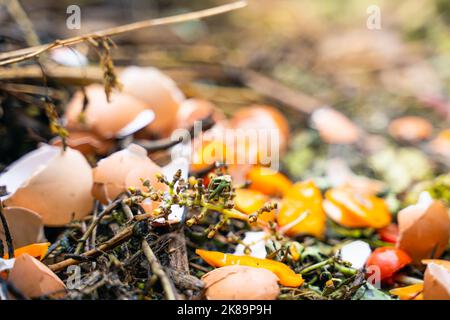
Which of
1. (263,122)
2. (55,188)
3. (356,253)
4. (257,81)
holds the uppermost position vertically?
(257,81)

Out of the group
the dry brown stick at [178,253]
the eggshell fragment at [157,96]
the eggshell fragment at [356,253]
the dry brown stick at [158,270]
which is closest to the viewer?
the dry brown stick at [158,270]

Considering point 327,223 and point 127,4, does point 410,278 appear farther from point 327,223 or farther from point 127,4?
point 127,4

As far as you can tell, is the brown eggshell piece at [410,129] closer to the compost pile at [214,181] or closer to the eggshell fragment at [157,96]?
the compost pile at [214,181]

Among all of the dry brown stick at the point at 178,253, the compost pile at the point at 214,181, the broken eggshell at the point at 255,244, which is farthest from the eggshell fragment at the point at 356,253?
the dry brown stick at the point at 178,253

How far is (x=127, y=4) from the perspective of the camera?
2.09m

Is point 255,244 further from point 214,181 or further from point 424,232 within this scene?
point 424,232

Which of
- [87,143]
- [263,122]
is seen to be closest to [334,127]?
[263,122]

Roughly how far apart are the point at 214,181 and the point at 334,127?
28.0 inches

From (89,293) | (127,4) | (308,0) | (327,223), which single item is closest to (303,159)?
(327,223)

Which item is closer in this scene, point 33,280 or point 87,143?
point 33,280

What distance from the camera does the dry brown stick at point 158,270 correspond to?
715 mm

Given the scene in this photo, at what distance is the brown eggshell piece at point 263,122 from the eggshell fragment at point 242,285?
616 millimetres

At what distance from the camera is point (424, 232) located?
0.94m

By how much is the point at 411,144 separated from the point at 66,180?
1018mm
